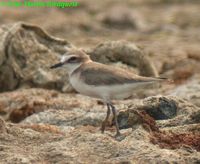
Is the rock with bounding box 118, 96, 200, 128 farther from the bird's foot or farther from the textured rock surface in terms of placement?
the bird's foot

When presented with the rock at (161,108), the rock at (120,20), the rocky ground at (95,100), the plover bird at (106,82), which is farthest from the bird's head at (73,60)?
the rock at (120,20)

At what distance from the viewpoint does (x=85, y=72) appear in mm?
12070

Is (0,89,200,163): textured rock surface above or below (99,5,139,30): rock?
above

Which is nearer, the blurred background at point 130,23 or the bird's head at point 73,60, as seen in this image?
the bird's head at point 73,60

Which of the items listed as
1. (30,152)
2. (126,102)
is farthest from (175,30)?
(30,152)

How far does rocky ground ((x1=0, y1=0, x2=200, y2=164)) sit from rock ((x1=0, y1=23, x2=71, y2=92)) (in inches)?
0.9

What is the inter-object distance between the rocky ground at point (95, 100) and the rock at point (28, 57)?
2 cm

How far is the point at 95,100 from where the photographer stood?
54.5 feet

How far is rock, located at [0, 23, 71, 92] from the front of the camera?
18.2 m

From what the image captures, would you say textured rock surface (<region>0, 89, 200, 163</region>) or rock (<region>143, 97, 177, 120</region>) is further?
rock (<region>143, 97, 177, 120</region>)

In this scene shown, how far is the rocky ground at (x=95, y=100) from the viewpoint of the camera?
400 inches

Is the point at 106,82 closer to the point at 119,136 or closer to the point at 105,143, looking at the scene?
the point at 119,136

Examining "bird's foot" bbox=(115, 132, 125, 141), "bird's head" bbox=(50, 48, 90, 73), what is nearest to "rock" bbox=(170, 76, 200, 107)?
"bird's head" bbox=(50, 48, 90, 73)

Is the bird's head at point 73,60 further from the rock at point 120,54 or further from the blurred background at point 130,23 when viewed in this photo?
the blurred background at point 130,23
